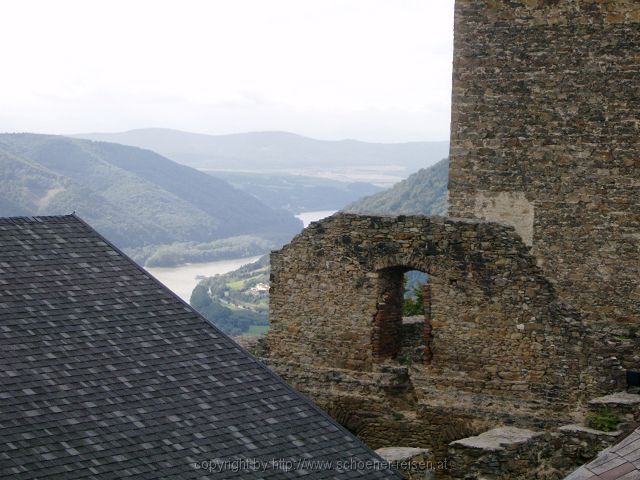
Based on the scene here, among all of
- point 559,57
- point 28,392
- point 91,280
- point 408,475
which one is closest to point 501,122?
point 559,57

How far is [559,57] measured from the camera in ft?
54.9

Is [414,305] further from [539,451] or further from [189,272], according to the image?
[189,272]

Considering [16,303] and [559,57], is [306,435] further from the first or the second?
[559,57]

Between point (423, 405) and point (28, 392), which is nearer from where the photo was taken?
point (28, 392)

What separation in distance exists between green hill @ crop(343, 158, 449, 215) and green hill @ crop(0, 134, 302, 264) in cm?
2653

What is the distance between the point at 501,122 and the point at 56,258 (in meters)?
7.11

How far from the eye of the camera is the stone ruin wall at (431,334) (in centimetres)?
1497

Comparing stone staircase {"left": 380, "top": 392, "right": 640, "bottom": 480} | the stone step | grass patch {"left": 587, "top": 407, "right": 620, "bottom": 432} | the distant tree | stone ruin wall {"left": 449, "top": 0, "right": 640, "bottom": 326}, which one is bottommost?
stone staircase {"left": 380, "top": 392, "right": 640, "bottom": 480}

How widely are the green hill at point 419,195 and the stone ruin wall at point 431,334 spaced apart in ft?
67.7

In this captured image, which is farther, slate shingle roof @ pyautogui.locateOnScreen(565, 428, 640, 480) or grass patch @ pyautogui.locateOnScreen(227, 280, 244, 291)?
grass patch @ pyautogui.locateOnScreen(227, 280, 244, 291)

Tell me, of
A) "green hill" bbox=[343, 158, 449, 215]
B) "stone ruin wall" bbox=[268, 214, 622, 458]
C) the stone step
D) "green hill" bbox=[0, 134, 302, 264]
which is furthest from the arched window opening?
"green hill" bbox=[0, 134, 302, 264]

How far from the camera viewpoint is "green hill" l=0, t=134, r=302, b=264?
7544cm

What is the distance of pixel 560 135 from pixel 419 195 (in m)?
25.8

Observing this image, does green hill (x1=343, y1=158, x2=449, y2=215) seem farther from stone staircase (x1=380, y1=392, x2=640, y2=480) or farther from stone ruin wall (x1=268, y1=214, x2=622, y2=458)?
stone staircase (x1=380, y1=392, x2=640, y2=480)
